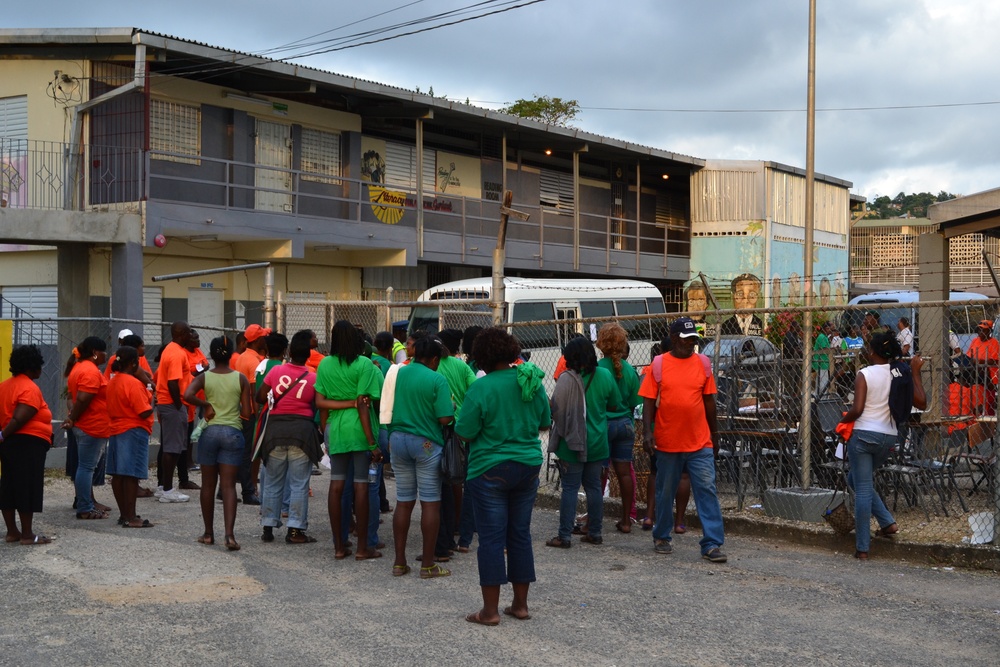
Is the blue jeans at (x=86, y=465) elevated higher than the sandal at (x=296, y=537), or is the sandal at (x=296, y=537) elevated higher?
the blue jeans at (x=86, y=465)

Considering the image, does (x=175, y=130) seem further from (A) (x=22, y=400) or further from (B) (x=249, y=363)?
(A) (x=22, y=400)

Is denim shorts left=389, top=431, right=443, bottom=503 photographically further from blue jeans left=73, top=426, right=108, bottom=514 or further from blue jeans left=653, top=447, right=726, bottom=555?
blue jeans left=73, top=426, right=108, bottom=514

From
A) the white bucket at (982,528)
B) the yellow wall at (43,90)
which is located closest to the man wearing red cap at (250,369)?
the white bucket at (982,528)

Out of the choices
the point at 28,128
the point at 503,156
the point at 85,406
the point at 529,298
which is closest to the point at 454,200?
the point at 503,156

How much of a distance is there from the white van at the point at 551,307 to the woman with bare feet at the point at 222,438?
780 centimetres

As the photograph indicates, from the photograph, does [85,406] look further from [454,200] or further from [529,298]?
[454,200]

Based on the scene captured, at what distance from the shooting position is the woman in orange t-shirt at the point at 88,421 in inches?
352

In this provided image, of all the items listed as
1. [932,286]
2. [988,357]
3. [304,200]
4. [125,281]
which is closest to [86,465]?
[988,357]

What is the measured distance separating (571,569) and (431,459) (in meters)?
1.34

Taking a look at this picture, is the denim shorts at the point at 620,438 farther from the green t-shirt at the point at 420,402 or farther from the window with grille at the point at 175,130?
the window with grille at the point at 175,130

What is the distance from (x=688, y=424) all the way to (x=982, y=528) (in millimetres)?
2302

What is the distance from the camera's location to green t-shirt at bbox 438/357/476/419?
25.6ft

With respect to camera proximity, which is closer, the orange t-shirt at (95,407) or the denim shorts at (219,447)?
the denim shorts at (219,447)

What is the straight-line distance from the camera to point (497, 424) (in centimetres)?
614
